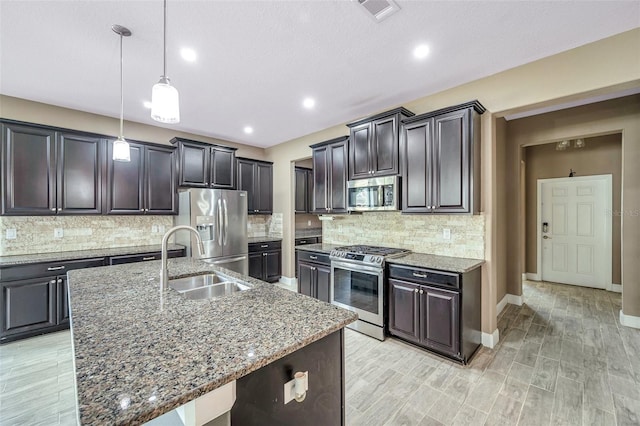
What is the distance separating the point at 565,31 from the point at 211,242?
15.2 ft

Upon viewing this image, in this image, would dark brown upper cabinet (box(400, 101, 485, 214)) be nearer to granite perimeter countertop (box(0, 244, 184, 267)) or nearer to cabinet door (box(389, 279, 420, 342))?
cabinet door (box(389, 279, 420, 342))

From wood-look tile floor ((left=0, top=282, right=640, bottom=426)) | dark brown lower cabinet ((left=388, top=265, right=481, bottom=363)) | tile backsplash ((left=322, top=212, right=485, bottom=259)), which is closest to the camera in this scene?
wood-look tile floor ((left=0, top=282, right=640, bottom=426))

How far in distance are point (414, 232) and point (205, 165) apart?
138 inches

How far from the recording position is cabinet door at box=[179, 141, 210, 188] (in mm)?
4332

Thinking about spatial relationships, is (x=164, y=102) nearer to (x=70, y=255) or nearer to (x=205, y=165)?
(x=70, y=255)

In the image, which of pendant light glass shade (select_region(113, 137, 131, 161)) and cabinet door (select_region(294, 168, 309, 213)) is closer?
pendant light glass shade (select_region(113, 137, 131, 161))

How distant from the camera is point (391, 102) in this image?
11.6 feet

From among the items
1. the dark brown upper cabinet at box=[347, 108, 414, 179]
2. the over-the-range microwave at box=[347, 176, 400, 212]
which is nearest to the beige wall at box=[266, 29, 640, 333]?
the dark brown upper cabinet at box=[347, 108, 414, 179]

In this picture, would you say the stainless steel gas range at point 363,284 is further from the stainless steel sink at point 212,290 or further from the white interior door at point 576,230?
the white interior door at point 576,230

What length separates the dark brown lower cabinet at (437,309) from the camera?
2.52 metres

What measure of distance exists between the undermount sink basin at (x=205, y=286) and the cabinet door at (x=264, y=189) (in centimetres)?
324

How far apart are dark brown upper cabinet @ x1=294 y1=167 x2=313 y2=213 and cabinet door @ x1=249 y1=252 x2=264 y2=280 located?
1.52 m

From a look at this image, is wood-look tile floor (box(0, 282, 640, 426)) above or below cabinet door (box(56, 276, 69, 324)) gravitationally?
below

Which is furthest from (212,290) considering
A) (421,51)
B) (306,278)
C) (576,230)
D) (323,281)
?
(576,230)
